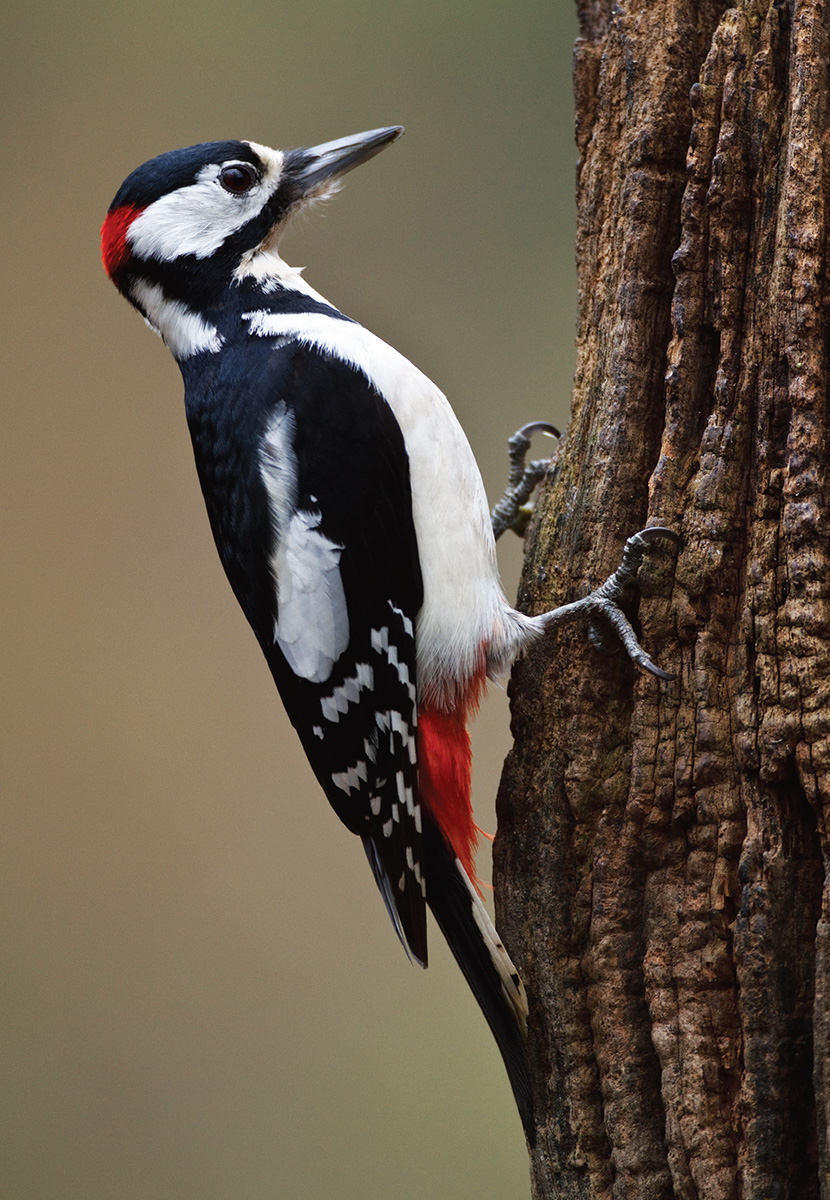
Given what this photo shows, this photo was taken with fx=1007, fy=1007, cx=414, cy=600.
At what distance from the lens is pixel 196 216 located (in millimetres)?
1530

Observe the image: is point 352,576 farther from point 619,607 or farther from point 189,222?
point 189,222

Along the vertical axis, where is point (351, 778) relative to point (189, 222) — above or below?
below

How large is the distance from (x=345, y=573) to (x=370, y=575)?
0.11 ft

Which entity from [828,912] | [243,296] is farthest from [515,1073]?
[243,296]

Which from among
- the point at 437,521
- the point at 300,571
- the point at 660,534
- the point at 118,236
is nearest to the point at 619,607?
the point at 660,534

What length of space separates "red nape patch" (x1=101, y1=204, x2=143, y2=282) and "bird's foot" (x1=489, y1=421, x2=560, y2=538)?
2.27 ft

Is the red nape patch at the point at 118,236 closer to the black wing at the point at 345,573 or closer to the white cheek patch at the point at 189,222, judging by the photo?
the white cheek patch at the point at 189,222

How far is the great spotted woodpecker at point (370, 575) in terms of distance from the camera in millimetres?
1357

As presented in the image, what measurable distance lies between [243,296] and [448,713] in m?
0.69

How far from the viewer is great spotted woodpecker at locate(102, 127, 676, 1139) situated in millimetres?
1357

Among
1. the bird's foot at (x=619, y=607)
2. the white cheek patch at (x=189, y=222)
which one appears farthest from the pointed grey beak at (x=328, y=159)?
the bird's foot at (x=619, y=607)

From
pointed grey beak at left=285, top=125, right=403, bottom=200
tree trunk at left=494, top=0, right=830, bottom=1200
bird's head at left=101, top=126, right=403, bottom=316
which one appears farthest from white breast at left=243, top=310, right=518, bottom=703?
pointed grey beak at left=285, top=125, right=403, bottom=200

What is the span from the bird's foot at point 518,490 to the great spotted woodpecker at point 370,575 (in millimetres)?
298

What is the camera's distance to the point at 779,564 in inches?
A: 43.3
